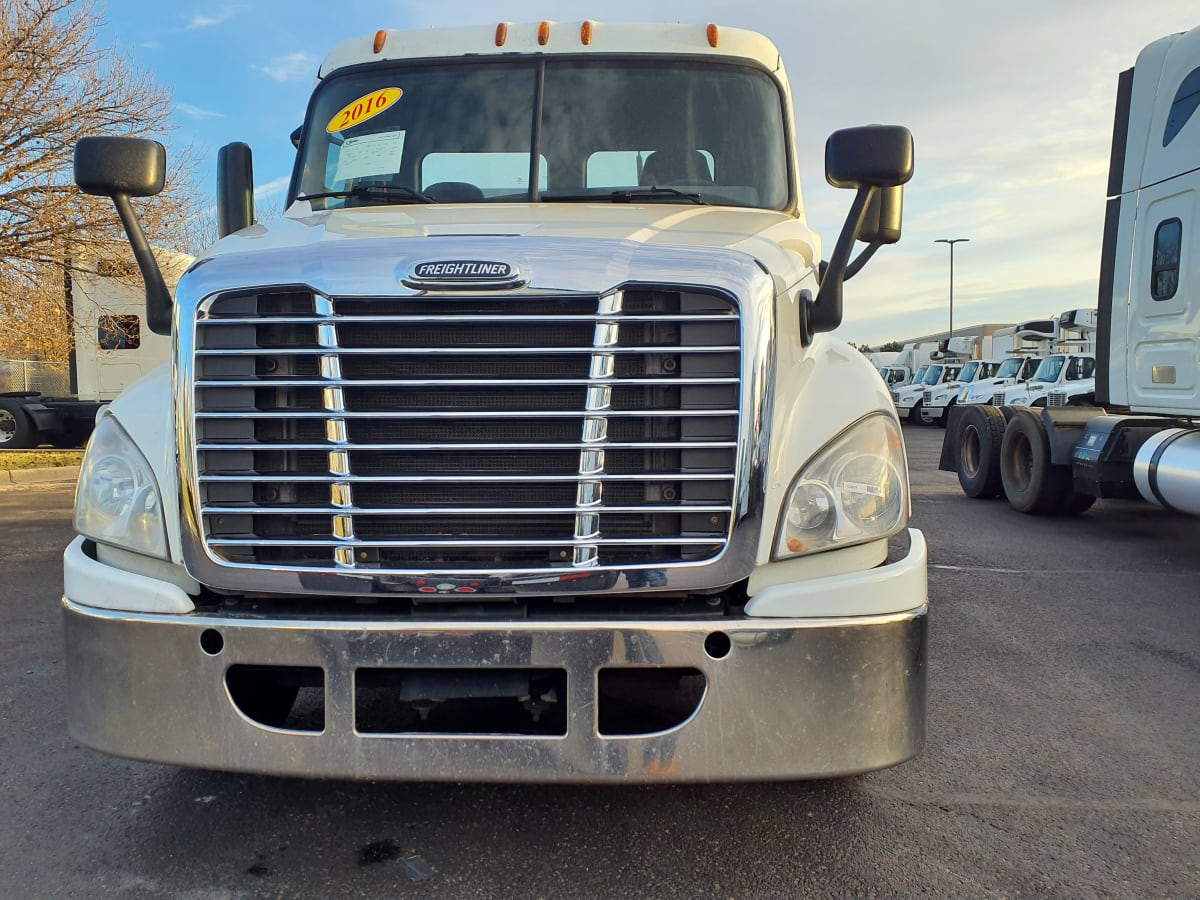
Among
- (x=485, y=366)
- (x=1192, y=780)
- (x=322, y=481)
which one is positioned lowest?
(x=1192, y=780)

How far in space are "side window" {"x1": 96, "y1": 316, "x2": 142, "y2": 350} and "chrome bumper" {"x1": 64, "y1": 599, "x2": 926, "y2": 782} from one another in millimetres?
15500

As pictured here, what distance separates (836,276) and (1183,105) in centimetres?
529

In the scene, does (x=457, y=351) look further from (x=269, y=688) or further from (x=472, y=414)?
(x=269, y=688)

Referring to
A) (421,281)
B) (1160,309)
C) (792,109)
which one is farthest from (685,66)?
(1160,309)

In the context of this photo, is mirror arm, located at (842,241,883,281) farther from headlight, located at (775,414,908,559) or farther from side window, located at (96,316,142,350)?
side window, located at (96,316,142,350)

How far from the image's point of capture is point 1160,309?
6.71 m

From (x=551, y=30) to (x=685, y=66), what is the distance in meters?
0.59

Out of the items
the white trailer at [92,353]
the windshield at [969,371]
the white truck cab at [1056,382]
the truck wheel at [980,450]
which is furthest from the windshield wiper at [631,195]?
the windshield at [969,371]

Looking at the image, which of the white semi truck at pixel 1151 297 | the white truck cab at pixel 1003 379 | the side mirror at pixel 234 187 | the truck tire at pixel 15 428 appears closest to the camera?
the side mirror at pixel 234 187

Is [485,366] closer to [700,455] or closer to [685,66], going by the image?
[700,455]

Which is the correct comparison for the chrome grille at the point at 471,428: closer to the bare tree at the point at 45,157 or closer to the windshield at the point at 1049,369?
the bare tree at the point at 45,157

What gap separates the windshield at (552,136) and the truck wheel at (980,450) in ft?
24.1

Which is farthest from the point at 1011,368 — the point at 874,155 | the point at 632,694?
the point at 632,694

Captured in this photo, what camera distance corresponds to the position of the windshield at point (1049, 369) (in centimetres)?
2070
